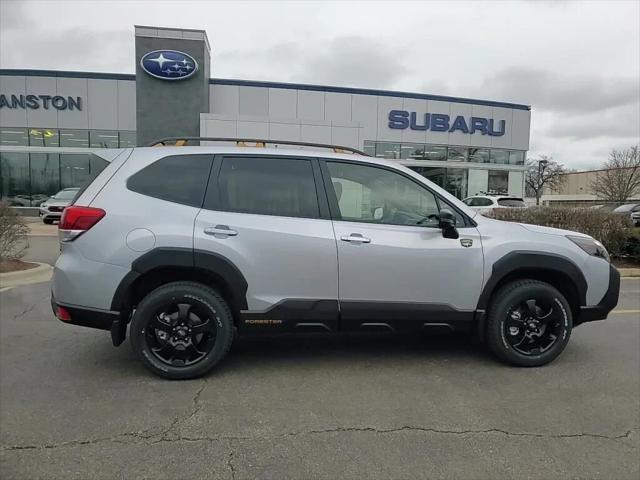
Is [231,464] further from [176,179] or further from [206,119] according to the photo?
[206,119]

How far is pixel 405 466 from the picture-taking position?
9.30 ft

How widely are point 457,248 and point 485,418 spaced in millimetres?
1374

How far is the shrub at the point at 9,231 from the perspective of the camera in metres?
9.16

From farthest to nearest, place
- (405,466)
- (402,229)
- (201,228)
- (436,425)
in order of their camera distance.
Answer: (402,229) → (201,228) → (436,425) → (405,466)

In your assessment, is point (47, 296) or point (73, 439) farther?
point (47, 296)

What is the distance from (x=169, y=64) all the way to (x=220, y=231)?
22.2m

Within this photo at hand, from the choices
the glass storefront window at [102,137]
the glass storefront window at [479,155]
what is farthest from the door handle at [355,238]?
the glass storefront window at [479,155]

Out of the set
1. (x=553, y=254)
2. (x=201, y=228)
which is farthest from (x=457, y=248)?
(x=201, y=228)

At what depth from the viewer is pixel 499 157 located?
32.8 metres

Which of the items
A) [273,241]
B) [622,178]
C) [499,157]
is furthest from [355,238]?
[622,178]

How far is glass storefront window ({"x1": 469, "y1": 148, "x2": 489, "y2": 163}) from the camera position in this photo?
1256 inches

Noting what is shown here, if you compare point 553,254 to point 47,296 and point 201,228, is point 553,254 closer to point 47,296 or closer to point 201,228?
point 201,228

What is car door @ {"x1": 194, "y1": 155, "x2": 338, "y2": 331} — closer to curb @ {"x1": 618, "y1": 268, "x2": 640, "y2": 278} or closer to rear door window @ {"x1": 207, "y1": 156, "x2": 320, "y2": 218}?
rear door window @ {"x1": 207, "y1": 156, "x2": 320, "y2": 218}

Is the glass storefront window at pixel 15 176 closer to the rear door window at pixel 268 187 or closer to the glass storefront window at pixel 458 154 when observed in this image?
the glass storefront window at pixel 458 154
